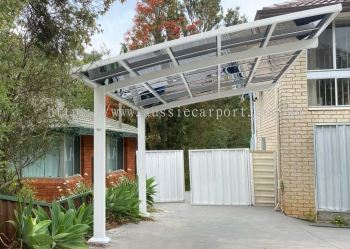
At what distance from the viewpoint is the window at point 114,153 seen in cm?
1947

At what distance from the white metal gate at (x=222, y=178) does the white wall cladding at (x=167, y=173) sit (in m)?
1.09

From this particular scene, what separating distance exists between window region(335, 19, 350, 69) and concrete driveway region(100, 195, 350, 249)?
186 inches

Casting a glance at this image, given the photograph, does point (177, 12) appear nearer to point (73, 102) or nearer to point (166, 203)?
point (166, 203)

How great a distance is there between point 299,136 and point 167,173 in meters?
6.30

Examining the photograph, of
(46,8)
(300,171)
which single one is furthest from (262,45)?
(300,171)

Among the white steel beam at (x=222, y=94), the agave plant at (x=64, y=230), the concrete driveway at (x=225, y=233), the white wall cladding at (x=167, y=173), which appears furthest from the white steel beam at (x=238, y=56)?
the white wall cladding at (x=167, y=173)

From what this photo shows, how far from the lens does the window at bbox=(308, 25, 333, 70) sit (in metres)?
12.8

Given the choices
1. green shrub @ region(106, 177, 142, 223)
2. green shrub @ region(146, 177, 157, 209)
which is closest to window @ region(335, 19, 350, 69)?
green shrub @ region(106, 177, 142, 223)

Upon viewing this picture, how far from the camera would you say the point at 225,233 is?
10289mm

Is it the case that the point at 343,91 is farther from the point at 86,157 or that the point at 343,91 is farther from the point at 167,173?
the point at 86,157

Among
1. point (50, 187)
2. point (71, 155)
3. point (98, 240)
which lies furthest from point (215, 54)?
point (71, 155)

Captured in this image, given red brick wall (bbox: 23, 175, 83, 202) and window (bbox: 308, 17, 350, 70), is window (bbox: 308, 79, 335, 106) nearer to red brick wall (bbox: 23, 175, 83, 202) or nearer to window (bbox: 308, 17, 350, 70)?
window (bbox: 308, 17, 350, 70)

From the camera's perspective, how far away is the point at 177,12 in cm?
2370

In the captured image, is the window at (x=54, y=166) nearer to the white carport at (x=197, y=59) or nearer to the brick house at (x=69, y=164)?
the brick house at (x=69, y=164)
